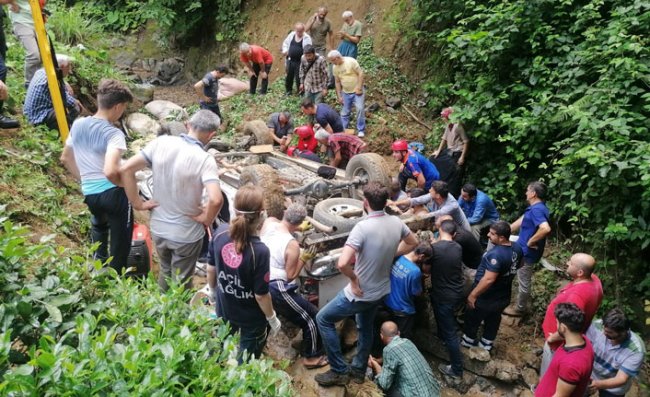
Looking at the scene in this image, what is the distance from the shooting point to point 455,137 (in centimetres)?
879

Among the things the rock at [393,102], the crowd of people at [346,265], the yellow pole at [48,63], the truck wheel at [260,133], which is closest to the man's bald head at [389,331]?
the crowd of people at [346,265]

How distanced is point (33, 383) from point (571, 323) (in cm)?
370

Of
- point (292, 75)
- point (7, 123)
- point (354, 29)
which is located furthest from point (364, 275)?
point (292, 75)

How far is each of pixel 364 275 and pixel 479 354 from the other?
2.26m

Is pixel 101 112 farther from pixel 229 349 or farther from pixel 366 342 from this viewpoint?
pixel 366 342

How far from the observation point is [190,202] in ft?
13.8

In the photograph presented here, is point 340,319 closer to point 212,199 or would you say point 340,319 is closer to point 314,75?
point 212,199

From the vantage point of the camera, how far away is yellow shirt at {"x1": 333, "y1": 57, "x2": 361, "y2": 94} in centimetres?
977

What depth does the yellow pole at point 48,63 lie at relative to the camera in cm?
542

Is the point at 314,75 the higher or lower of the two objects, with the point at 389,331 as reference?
higher

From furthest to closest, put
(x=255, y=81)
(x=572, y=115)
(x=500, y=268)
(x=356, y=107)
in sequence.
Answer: (x=255, y=81) → (x=356, y=107) → (x=572, y=115) → (x=500, y=268)

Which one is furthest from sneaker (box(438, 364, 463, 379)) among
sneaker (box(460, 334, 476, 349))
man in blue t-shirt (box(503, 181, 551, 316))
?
man in blue t-shirt (box(503, 181, 551, 316))

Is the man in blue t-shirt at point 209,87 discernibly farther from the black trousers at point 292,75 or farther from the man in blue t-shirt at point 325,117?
the black trousers at point 292,75

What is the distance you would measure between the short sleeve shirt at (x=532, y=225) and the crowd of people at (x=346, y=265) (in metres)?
0.01
